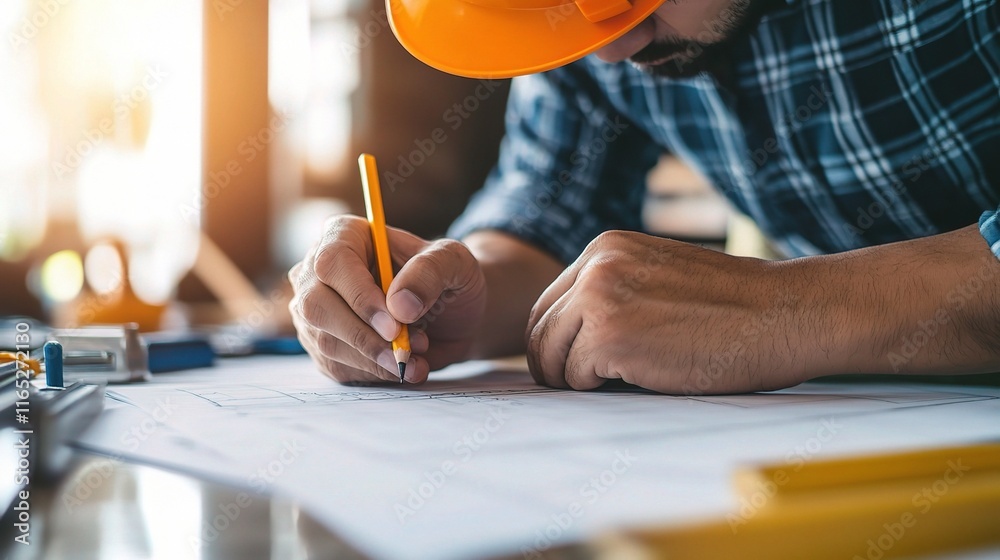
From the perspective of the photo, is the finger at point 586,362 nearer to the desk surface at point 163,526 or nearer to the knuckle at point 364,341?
the knuckle at point 364,341

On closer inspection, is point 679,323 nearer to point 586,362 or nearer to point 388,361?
point 586,362

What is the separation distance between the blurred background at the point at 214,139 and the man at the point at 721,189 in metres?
1.04

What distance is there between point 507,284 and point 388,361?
395 millimetres

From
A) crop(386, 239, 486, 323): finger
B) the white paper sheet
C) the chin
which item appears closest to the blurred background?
the chin

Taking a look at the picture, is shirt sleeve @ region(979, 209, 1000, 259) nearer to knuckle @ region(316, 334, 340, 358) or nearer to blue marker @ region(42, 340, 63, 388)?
knuckle @ region(316, 334, 340, 358)

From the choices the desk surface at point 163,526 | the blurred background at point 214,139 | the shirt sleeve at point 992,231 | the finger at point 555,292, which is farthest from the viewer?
the blurred background at point 214,139

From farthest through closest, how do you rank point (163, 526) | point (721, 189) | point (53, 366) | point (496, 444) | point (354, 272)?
point (721, 189) < point (354, 272) < point (53, 366) < point (496, 444) < point (163, 526)

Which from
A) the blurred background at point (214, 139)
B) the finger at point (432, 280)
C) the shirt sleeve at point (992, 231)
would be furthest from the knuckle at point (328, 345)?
the blurred background at point (214, 139)

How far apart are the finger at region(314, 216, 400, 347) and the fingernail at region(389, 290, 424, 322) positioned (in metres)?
0.02

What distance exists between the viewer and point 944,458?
1.20 feet

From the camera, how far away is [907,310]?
73 cm

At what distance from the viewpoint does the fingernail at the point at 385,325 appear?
2.60ft

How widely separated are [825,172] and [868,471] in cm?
93

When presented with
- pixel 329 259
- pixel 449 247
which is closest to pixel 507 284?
pixel 449 247
